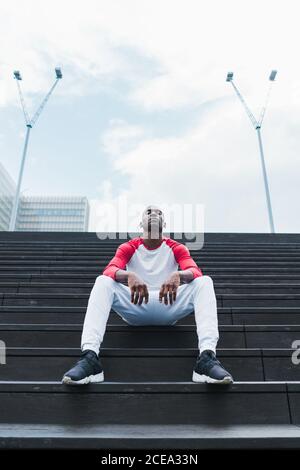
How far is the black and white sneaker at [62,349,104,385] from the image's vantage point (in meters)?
1.60

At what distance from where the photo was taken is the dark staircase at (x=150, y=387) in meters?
1.29

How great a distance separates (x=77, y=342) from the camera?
2.36 meters

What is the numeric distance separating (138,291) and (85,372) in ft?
1.97

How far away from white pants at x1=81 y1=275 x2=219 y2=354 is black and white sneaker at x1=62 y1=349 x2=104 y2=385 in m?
0.07

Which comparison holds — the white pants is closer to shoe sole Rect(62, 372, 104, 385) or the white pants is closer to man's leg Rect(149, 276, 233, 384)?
man's leg Rect(149, 276, 233, 384)

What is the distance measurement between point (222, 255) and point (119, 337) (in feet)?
10.4

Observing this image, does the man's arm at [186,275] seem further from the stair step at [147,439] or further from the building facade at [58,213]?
the building facade at [58,213]

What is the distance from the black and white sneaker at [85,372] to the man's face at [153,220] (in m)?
1.10

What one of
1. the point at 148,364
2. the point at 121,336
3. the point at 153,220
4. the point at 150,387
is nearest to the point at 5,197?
the point at 153,220

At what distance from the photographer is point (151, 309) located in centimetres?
221

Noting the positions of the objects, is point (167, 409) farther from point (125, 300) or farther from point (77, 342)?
point (77, 342)

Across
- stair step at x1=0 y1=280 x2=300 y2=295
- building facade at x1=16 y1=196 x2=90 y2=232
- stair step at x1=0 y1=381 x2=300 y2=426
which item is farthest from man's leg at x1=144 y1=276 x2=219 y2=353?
building facade at x1=16 y1=196 x2=90 y2=232

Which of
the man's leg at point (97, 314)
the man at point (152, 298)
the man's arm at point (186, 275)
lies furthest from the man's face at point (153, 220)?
the man's leg at point (97, 314)
